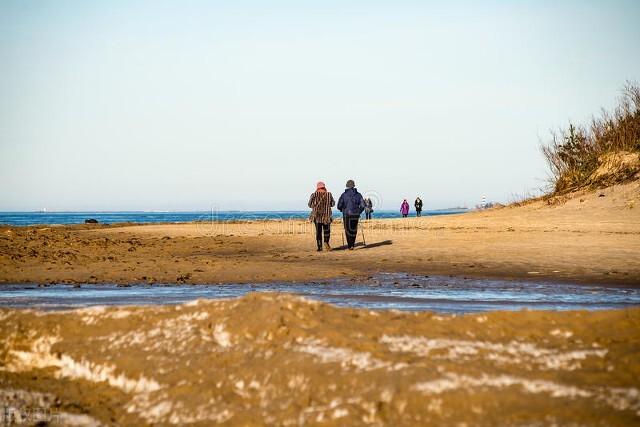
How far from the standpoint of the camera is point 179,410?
501 centimetres

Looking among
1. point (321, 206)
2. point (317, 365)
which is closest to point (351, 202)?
point (321, 206)

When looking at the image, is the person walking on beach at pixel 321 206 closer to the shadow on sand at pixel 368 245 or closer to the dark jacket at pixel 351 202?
the dark jacket at pixel 351 202

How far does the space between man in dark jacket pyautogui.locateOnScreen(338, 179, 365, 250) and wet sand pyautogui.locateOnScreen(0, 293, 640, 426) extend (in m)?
14.8

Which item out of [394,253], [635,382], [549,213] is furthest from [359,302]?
[549,213]

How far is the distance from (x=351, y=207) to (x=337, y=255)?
203cm

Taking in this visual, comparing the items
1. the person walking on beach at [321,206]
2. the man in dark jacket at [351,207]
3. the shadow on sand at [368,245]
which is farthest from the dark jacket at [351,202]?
the shadow on sand at [368,245]

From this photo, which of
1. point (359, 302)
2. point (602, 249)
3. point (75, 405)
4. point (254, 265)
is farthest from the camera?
point (602, 249)

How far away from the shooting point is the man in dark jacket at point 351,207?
21609 mm

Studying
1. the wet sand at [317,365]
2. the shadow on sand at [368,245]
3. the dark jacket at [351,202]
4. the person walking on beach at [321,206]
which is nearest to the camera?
the wet sand at [317,365]

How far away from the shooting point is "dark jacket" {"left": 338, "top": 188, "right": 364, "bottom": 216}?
70.8 ft

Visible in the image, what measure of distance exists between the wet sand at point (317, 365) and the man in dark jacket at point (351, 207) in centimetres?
1481

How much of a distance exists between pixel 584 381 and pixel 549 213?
28.9m

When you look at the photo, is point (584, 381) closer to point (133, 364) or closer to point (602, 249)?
point (133, 364)

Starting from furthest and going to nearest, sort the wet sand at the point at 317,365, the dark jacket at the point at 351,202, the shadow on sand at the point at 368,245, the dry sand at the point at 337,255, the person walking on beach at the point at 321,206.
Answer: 1. the shadow on sand at the point at 368,245
2. the dark jacket at the point at 351,202
3. the person walking on beach at the point at 321,206
4. the dry sand at the point at 337,255
5. the wet sand at the point at 317,365
